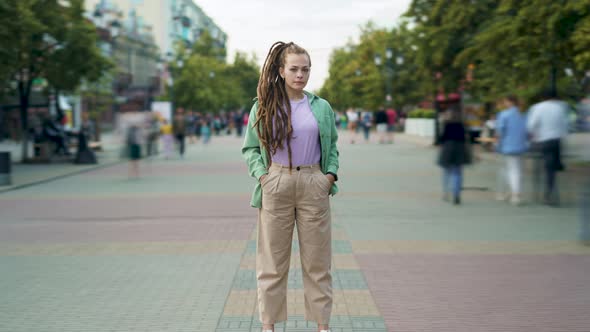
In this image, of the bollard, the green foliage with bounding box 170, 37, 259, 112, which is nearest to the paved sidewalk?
the bollard

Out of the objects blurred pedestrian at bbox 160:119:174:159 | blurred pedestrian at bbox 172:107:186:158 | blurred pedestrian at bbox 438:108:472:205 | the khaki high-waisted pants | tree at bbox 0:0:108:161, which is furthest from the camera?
blurred pedestrian at bbox 172:107:186:158

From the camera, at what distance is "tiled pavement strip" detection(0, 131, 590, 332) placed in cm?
549

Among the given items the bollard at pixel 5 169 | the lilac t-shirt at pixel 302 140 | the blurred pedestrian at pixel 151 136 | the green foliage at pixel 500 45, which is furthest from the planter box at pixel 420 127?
the lilac t-shirt at pixel 302 140

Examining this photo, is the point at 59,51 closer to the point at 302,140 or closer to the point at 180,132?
the point at 180,132

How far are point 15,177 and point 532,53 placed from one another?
39.3ft

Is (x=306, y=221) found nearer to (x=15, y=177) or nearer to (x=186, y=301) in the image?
(x=186, y=301)

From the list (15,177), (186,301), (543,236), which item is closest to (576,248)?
(543,236)

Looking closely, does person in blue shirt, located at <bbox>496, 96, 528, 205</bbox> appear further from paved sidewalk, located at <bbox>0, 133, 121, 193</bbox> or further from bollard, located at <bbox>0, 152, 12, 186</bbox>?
bollard, located at <bbox>0, 152, 12, 186</bbox>

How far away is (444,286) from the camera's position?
6.43 meters

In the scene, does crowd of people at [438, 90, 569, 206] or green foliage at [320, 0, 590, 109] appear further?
green foliage at [320, 0, 590, 109]

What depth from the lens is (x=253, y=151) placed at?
4.54 metres

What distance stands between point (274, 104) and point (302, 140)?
0.25m

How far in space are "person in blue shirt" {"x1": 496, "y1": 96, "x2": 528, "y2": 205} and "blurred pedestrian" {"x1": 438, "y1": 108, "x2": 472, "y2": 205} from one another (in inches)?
25.1

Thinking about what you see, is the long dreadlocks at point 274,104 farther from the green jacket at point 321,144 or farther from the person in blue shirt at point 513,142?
the person in blue shirt at point 513,142
